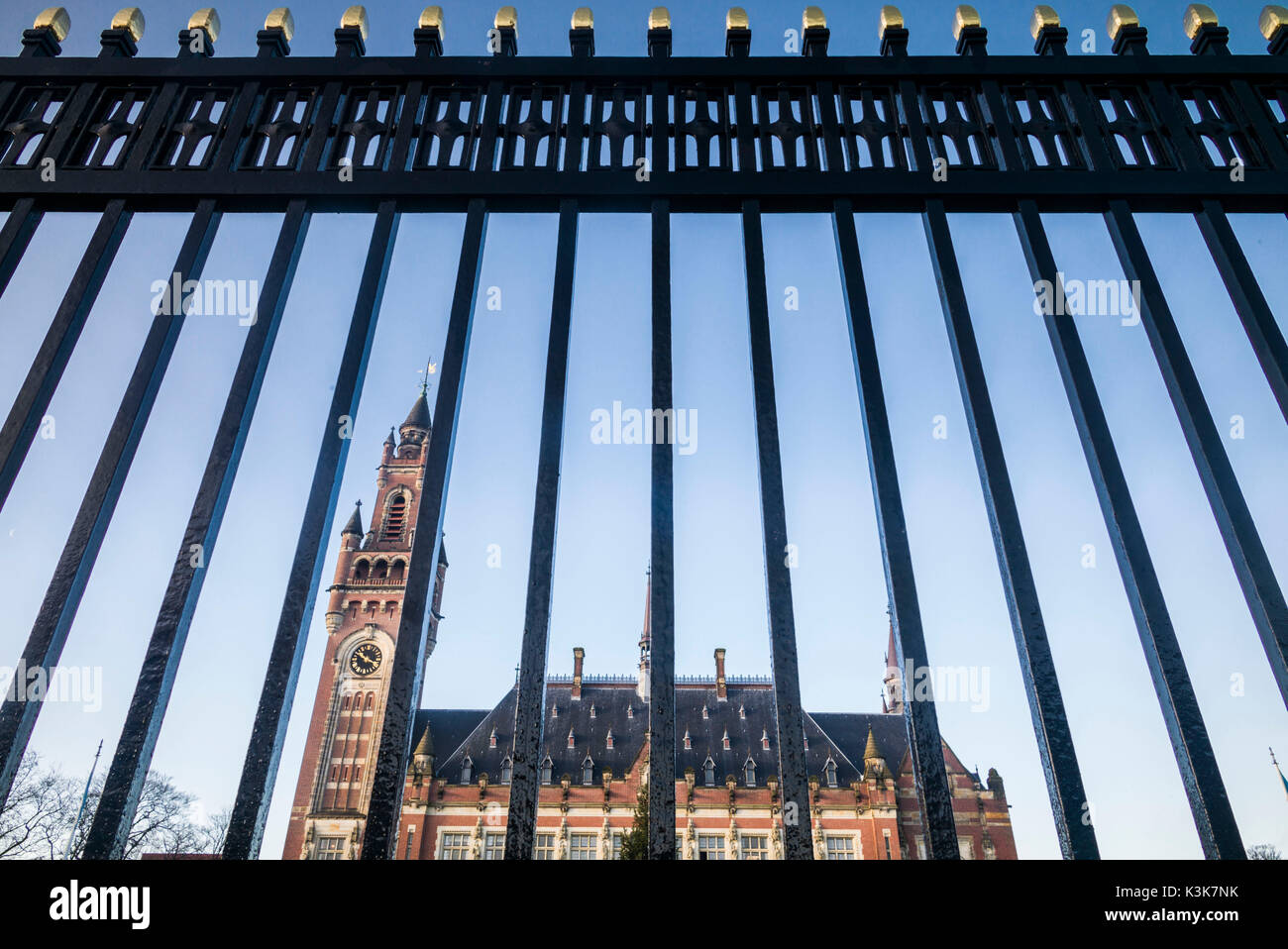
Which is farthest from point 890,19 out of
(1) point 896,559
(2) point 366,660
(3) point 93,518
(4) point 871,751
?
(2) point 366,660

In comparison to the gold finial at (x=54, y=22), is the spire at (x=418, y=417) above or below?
above

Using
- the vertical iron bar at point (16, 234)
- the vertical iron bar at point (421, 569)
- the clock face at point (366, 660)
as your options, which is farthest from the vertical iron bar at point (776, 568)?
the clock face at point (366, 660)

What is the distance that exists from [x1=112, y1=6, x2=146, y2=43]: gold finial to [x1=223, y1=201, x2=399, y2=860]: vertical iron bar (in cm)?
149

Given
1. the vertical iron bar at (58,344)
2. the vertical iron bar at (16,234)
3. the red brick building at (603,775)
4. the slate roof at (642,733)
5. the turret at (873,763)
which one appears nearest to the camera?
the vertical iron bar at (58,344)

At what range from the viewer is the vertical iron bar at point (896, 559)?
5.78 ft

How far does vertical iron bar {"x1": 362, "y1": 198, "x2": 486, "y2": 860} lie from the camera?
5.81 feet

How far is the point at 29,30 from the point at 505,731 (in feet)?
107

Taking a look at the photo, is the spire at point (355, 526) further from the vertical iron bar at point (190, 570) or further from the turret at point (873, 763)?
the vertical iron bar at point (190, 570)

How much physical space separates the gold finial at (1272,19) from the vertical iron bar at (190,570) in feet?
11.7

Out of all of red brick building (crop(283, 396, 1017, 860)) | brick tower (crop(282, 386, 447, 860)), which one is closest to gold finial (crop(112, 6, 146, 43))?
red brick building (crop(283, 396, 1017, 860))

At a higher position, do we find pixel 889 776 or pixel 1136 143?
pixel 889 776

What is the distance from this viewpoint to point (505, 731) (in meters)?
33.1
